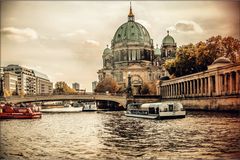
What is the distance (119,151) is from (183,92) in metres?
20.2

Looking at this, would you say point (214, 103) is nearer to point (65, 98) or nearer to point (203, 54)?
point (203, 54)

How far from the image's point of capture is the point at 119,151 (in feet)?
25.6

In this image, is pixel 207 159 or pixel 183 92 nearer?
pixel 207 159

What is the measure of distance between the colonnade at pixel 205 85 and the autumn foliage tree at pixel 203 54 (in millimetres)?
831

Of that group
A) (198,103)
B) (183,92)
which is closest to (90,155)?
(198,103)

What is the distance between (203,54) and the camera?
80.2ft

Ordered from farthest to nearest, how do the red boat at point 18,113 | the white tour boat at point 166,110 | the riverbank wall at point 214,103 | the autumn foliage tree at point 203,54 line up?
the autumn foliage tree at point 203,54 < the red boat at point 18,113 < the riverbank wall at point 214,103 < the white tour boat at point 166,110

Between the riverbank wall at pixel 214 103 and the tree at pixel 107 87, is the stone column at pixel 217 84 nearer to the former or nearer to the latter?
the riverbank wall at pixel 214 103

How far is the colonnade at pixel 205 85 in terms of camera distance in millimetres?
19500

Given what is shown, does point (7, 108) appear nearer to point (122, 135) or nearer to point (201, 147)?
point (122, 135)

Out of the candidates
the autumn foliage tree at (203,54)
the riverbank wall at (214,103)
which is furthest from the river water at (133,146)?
the autumn foliage tree at (203,54)

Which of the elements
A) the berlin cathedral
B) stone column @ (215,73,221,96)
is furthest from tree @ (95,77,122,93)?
stone column @ (215,73,221,96)

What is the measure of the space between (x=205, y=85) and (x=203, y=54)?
2.27 meters

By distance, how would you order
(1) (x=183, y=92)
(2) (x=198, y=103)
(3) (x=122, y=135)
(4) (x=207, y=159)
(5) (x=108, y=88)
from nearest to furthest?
(4) (x=207, y=159) → (3) (x=122, y=135) → (2) (x=198, y=103) → (1) (x=183, y=92) → (5) (x=108, y=88)
